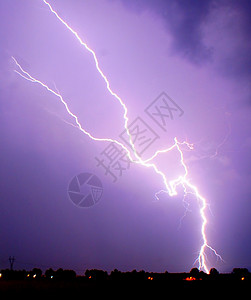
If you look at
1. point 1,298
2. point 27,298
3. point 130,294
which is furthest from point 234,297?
point 1,298

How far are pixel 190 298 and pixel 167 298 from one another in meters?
0.66

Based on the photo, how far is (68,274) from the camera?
162ft

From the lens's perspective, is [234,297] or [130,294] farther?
[130,294]

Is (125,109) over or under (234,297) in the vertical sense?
over

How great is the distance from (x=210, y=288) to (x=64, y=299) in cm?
509

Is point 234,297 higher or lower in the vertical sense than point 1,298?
higher

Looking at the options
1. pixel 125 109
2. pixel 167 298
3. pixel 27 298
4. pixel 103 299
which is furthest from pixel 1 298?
pixel 125 109

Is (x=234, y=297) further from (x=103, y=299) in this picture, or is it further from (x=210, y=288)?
(x=103, y=299)

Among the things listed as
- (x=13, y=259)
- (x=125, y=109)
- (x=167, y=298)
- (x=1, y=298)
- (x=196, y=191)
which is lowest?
(x=1, y=298)

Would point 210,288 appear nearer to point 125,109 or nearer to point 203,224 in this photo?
point 203,224

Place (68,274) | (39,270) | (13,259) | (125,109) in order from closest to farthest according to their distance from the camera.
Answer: (125,109) < (13,259) < (68,274) < (39,270)

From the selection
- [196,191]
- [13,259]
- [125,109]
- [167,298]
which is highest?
[125,109]

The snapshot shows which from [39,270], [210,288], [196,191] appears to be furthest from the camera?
[39,270]

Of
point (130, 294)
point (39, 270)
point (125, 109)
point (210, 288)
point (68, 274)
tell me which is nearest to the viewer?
point (130, 294)
